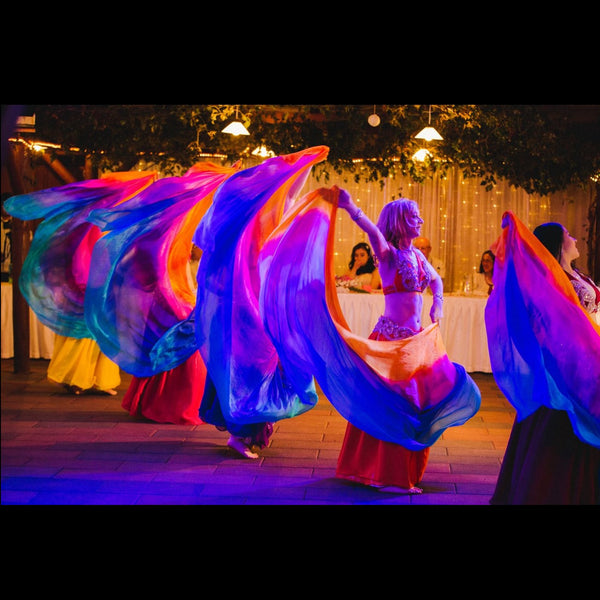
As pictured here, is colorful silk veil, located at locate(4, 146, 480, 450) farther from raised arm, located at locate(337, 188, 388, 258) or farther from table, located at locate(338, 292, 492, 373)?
table, located at locate(338, 292, 492, 373)

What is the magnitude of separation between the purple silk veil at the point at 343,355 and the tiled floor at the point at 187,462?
15.2 inches

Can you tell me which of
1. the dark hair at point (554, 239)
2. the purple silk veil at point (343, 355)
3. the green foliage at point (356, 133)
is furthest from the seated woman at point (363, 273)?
the dark hair at point (554, 239)

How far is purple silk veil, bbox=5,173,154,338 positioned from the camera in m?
4.68

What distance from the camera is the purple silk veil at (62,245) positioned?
4.68 meters

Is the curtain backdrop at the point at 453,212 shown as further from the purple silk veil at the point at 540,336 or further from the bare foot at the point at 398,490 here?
the purple silk veil at the point at 540,336

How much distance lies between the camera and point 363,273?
23.4 ft

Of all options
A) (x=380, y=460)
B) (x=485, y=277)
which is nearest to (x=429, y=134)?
(x=485, y=277)

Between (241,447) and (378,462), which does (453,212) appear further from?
(378,462)

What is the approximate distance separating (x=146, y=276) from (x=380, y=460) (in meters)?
1.97

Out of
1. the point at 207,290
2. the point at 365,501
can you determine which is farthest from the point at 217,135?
the point at 365,501

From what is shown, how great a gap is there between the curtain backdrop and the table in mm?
3086

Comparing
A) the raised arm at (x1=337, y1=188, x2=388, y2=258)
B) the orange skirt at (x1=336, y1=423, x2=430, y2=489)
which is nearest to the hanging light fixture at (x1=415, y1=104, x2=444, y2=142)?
the raised arm at (x1=337, y1=188, x2=388, y2=258)

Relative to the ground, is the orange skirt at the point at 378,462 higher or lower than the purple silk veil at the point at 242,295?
lower

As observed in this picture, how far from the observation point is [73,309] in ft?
16.0
